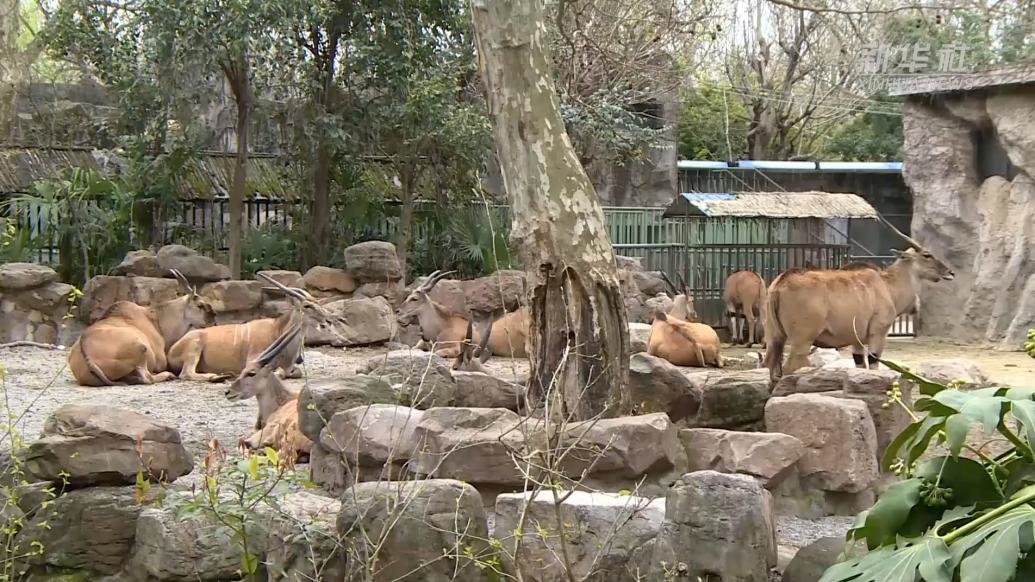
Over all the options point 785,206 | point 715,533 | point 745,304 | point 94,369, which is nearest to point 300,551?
point 715,533

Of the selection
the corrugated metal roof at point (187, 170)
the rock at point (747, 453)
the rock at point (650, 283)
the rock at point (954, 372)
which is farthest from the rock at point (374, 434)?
the corrugated metal roof at point (187, 170)

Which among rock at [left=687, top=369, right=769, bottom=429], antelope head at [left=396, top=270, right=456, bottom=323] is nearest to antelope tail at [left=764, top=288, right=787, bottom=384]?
rock at [left=687, top=369, right=769, bottom=429]

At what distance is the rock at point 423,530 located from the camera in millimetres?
4172

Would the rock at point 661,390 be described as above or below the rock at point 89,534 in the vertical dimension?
above

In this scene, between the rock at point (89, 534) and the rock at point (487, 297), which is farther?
the rock at point (487, 297)

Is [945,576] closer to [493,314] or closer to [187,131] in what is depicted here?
[493,314]

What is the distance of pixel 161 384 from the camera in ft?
34.6

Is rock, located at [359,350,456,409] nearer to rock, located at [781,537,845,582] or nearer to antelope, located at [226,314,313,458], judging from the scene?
antelope, located at [226,314,313,458]

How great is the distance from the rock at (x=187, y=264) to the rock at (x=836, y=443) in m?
9.37

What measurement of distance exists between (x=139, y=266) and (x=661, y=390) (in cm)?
891

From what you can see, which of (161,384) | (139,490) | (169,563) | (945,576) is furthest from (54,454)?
(161,384)

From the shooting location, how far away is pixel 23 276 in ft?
41.2

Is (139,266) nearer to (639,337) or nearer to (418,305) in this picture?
(418,305)

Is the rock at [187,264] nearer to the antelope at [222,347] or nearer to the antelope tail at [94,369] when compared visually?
the antelope at [222,347]
